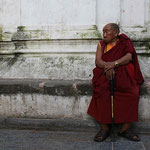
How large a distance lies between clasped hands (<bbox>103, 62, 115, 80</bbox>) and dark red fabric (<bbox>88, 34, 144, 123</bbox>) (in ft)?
0.19

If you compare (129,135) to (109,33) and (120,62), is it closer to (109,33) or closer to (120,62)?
(120,62)

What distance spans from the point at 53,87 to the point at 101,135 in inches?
36.5

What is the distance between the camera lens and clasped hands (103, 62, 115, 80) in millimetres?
3429

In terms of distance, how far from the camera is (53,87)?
12.7ft

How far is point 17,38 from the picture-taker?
4.34 metres

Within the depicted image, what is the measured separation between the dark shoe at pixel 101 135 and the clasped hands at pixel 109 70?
2.24ft

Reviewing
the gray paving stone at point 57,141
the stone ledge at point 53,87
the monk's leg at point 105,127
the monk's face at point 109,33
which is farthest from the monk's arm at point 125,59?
the gray paving stone at point 57,141

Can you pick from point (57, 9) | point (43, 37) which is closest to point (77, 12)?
point (57, 9)

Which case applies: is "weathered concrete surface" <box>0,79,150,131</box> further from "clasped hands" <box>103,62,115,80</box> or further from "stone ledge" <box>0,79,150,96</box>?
"clasped hands" <box>103,62,115,80</box>

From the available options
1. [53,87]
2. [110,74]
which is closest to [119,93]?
[110,74]

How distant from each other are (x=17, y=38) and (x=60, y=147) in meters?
1.91

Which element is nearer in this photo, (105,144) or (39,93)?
(105,144)

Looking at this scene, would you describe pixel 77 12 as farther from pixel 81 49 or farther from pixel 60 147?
pixel 60 147

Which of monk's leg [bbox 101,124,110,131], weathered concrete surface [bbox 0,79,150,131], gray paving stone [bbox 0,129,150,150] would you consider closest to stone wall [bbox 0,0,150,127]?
weathered concrete surface [bbox 0,79,150,131]
